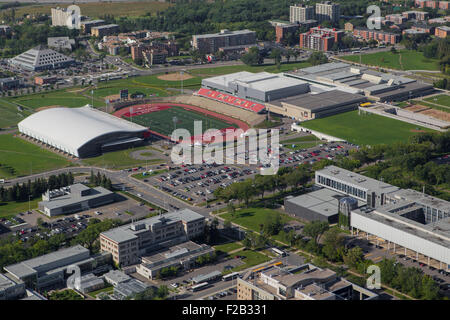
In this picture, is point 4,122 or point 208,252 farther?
point 4,122

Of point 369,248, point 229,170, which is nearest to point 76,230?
point 229,170

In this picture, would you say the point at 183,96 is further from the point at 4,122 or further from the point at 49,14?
the point at 49,14

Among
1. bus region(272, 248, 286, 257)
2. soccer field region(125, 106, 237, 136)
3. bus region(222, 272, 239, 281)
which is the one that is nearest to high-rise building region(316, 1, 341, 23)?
soccer field region(125, 106, 237, 136)

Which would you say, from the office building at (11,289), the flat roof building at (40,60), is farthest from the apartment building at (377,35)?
the office building at (11,289)

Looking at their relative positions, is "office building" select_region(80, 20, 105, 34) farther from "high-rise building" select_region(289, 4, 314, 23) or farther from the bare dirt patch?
"high-rise building" select_region(289, 4, 314, 23)

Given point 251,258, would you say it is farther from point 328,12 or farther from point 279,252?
point 328,12
